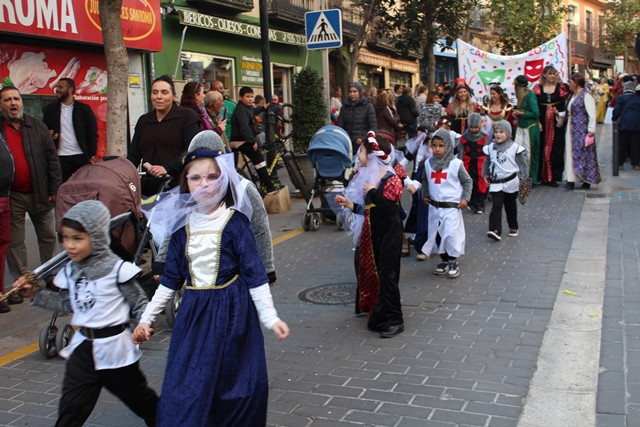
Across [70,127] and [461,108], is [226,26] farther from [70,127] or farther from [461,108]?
[70,127]

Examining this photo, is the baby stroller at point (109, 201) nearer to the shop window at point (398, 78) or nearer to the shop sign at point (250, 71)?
the shop sign at point (250, 71)

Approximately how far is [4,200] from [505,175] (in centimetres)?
586

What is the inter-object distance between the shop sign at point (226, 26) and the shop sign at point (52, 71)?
11.1ft

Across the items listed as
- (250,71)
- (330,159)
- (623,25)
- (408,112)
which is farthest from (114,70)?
(623,25)

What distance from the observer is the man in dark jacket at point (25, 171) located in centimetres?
692

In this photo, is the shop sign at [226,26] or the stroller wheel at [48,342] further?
the shop sign at [226,26]

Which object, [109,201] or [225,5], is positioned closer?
[109,201]

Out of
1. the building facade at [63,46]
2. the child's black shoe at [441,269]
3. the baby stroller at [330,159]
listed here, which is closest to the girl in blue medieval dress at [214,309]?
the child's black shoe at [441,269]

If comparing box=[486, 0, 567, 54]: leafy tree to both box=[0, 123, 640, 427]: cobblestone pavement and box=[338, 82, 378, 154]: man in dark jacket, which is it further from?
box=[0, 123, 640, 427]: cobblestone pavement

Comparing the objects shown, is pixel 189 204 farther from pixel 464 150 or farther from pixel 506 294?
pixel 464 150

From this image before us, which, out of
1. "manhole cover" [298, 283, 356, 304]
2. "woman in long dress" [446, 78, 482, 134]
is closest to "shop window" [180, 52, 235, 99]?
"woman in long dress" [446, 78, 482, 134]

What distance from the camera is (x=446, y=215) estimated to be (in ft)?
24.7

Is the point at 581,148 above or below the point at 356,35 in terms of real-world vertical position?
below

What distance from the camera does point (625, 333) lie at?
5.42 metres
